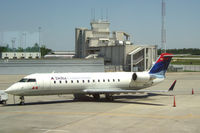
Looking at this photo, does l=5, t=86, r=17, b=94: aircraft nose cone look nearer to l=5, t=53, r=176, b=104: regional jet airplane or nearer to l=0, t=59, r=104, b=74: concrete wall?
l=5, t=53, r=176, b=104: regional jet airplane

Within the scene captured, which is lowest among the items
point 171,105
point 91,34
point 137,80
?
point 171,105

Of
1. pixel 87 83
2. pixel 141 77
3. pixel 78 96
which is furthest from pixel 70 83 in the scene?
pixel 141 77

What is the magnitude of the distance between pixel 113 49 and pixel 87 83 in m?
47.8

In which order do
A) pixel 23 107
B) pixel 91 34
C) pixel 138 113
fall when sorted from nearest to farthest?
pixel 138 113, pixel 23 107, pixel 91 34

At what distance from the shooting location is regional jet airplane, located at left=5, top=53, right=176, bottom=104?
21953 millimetres

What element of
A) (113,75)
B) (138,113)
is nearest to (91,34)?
(113,75)

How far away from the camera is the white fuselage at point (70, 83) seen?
21812 millimetres

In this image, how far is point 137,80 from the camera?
84.3 feet

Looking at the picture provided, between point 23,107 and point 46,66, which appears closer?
point 23,107

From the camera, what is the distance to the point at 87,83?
23969mm

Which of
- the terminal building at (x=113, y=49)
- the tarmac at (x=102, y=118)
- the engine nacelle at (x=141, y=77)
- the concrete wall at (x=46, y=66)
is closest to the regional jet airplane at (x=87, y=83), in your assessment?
the engine nacelle at (x=141, y=77)

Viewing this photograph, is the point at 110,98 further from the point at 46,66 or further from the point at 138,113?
the point at 46,66

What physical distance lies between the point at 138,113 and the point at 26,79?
971cm

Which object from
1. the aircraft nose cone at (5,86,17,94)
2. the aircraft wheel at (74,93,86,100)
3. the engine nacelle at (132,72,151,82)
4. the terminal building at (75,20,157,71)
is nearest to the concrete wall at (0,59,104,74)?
the terminal building at (75,20,157,71)
